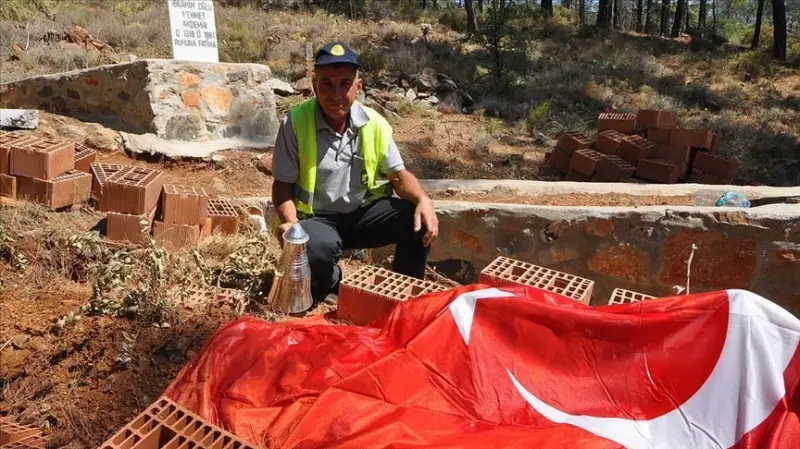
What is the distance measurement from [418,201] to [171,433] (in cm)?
191

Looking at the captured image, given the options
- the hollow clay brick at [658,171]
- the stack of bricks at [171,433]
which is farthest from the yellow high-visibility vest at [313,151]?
the hollow clay brick at [658,171]

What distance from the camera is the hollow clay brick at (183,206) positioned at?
390 cm

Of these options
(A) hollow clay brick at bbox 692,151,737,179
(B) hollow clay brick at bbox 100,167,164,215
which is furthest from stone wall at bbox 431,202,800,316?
(A) hollow clay brick at bbox 692,151,737,179

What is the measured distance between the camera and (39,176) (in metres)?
4.16

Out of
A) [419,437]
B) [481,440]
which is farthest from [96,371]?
[481,440]

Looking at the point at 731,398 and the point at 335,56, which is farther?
the point at 335,56

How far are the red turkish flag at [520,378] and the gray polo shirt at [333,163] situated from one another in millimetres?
1089

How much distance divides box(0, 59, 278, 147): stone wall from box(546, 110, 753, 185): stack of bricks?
12.2 ft

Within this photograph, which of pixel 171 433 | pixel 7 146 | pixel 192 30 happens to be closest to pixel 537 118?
pixel 192 30

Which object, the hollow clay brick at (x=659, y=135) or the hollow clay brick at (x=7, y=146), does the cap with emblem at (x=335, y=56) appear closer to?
the hollow clay brick at (x=7, y=146)

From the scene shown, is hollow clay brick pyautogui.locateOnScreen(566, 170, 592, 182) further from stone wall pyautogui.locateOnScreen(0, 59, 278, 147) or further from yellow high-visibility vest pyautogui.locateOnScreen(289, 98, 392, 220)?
yellow high-visibility vest pyautogui.locateOnScreen(289, 98, 392, 220)

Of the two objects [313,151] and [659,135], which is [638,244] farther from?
[659,135]

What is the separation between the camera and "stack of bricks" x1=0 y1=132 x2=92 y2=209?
414 centimetres

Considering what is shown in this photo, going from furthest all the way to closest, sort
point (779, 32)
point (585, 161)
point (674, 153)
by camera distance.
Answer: point (779, 32), point (674, 153), point (585, 161)
